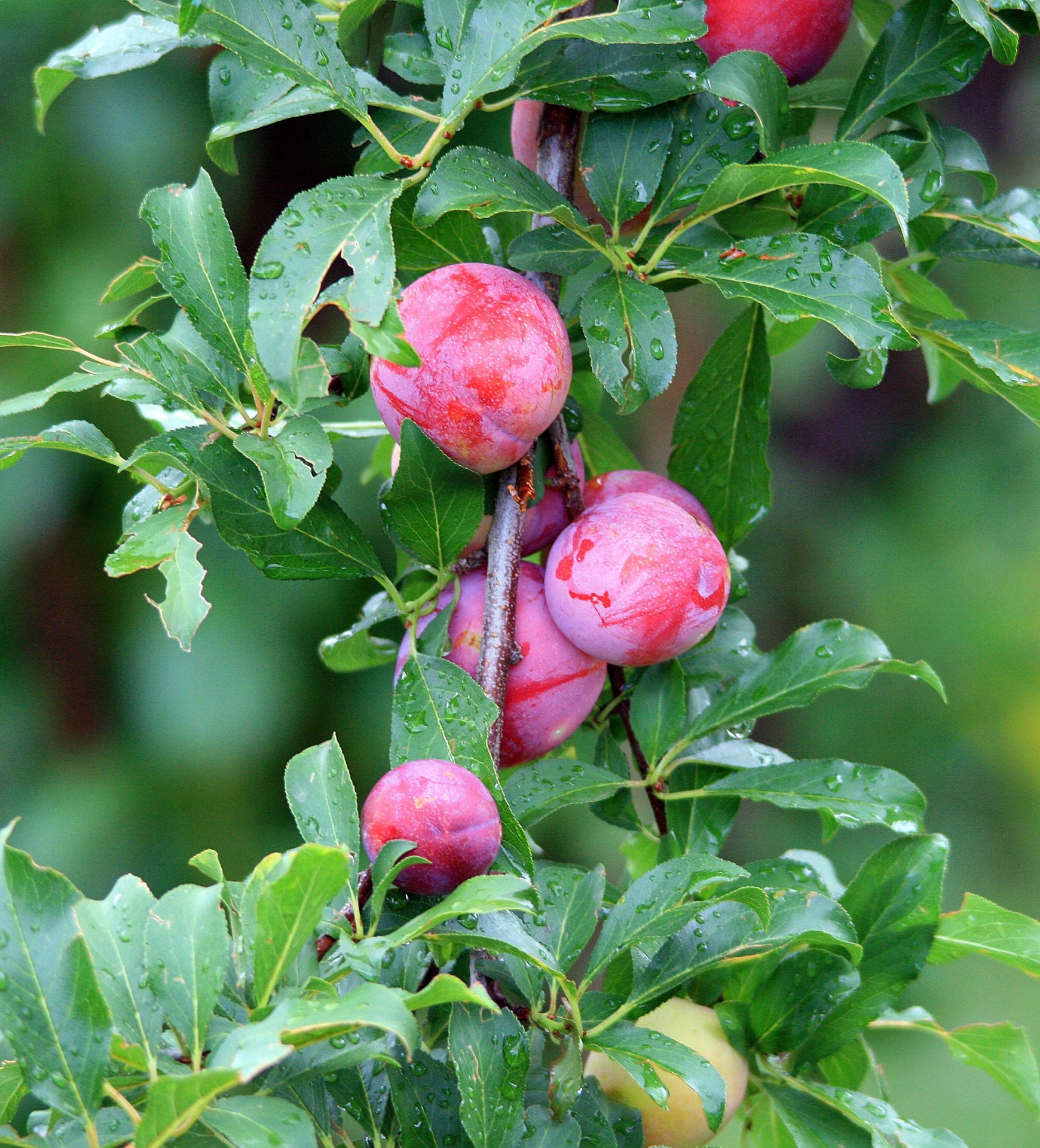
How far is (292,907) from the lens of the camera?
34 cm

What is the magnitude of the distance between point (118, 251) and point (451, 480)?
1503 millimetres

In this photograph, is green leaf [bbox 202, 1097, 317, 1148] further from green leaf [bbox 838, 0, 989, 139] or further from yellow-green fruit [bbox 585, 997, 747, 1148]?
green leaf [bbox 838, 0, 989, 139]

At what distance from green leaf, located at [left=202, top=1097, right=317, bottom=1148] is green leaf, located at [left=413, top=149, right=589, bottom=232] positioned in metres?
0.31

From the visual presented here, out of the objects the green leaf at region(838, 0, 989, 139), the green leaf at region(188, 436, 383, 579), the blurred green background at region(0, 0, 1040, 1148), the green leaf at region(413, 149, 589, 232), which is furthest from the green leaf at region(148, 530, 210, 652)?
the blurred green background at region(0, 0, 1040, 1148)

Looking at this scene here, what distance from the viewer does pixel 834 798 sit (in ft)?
1.69

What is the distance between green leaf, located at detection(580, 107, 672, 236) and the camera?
49cm

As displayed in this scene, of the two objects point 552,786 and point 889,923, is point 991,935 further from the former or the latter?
point 552,786

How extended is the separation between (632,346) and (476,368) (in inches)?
2.7

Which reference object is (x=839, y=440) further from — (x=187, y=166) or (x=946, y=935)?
(x=946, y=935)

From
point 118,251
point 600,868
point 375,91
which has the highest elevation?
point 375,91

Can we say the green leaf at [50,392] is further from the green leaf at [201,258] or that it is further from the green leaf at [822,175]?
the green leaf at [822,175]

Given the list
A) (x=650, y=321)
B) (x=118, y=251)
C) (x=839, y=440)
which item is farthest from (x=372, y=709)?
(x=650, y=321)

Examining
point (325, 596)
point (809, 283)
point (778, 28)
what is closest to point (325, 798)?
point (809, 283)

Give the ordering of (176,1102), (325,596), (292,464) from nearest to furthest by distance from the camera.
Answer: (176,1102), (292,464), (325,596)
